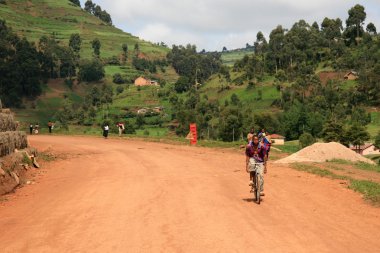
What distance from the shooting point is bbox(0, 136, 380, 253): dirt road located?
9.20 metres

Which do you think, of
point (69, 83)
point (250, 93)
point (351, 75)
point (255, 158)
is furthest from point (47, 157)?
point (69, 83)

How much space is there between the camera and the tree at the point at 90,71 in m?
155

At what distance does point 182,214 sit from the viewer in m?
11.6

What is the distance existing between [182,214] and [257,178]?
3.04 m

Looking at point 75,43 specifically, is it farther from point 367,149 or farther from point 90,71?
point 367,149

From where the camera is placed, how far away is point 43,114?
412 ft

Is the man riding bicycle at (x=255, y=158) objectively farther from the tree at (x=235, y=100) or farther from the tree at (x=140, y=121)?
the tree at (x=235, y=100)

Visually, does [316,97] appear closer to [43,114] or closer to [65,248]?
[43,114]

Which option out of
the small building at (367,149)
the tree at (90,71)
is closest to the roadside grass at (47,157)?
the small building at (367,149)

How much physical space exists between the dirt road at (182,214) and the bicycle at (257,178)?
296 millimetres

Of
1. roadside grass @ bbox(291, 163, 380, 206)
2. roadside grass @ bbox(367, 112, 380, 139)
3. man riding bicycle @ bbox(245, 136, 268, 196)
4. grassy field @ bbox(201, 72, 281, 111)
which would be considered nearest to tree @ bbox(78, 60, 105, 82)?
grassy field @ bbox(201, 72, 281, 111)

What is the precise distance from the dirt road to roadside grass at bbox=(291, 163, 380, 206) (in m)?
0.37

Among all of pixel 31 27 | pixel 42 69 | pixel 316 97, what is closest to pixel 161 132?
pixel 316 97

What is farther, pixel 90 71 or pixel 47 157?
pixel 90 71
